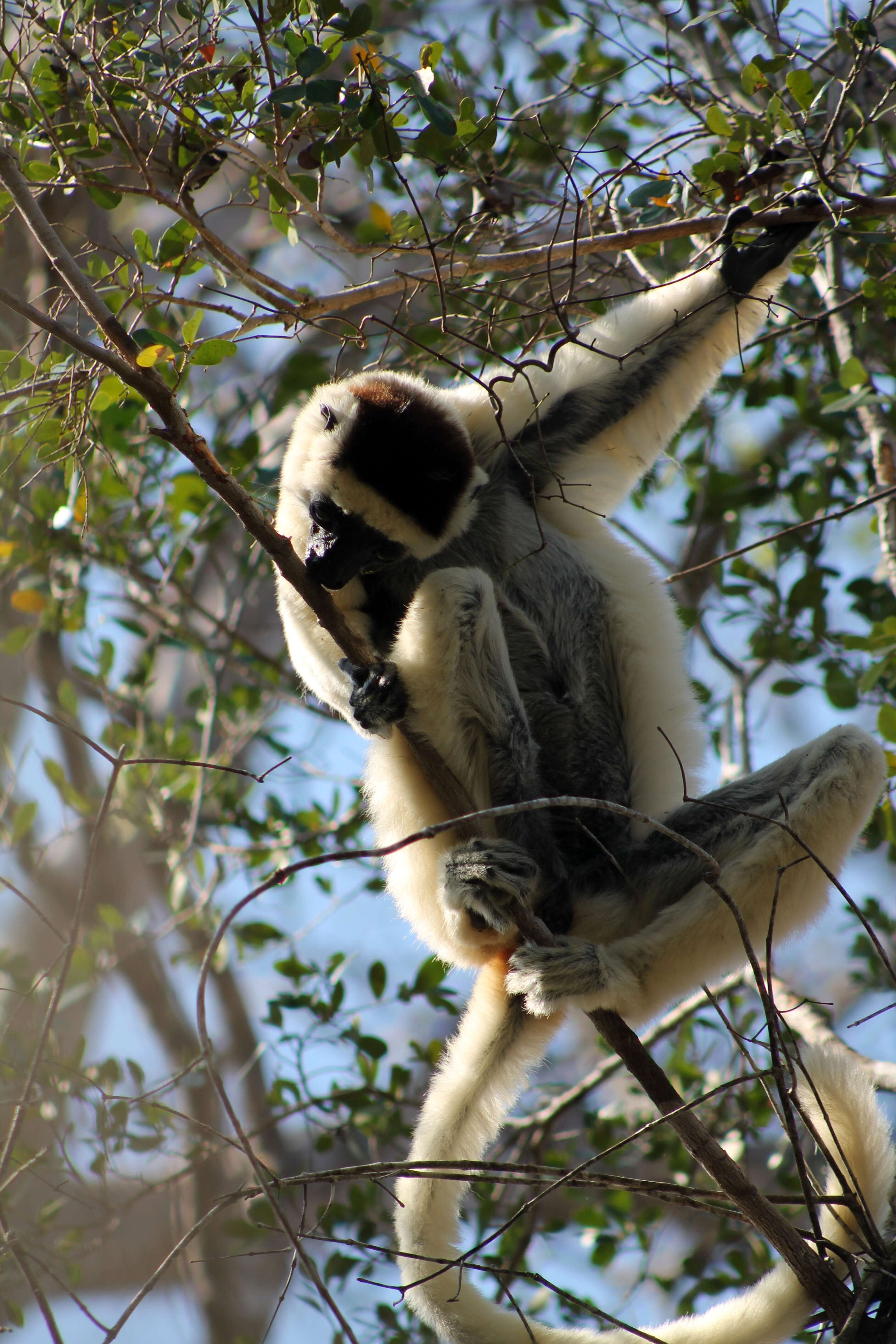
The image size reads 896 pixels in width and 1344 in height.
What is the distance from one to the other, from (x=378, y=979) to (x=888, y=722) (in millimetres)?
2722

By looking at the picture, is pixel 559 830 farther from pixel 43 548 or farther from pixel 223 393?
pixel 223 393

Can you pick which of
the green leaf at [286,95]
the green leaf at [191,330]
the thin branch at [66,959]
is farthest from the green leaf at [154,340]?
the thin branch at [66,959]

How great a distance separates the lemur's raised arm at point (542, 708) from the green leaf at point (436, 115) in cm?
74

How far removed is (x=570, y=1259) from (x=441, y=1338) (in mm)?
4217

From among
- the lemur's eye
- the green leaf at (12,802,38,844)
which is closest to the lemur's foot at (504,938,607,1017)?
the lemur's eye

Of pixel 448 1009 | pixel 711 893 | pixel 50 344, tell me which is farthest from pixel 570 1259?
pixel 50 344

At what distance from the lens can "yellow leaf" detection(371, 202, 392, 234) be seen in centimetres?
386

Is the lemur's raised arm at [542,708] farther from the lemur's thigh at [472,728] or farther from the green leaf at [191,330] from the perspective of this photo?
the green leaf at [191,330]

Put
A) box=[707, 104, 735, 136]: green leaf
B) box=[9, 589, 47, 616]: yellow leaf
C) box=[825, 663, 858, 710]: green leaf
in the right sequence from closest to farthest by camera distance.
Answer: box=[707, 104, 735, 136]: green leaf < box=[825, 663, 858, 710]: green leaf < box=[9, 589, 47, 616]: yellow leaf

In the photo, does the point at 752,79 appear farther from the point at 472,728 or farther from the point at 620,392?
the point at 472,728

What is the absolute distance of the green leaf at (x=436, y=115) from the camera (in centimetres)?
302

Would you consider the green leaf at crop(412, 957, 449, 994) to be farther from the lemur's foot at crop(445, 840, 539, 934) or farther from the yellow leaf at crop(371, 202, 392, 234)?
the yellow leaf at crop(371, 202, 392, 234)

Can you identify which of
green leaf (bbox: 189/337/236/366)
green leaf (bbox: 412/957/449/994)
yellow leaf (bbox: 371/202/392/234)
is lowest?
green leaf (bbox: 412/957/449/994)

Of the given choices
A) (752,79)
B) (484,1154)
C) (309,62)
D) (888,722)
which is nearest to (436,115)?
(309,62)
